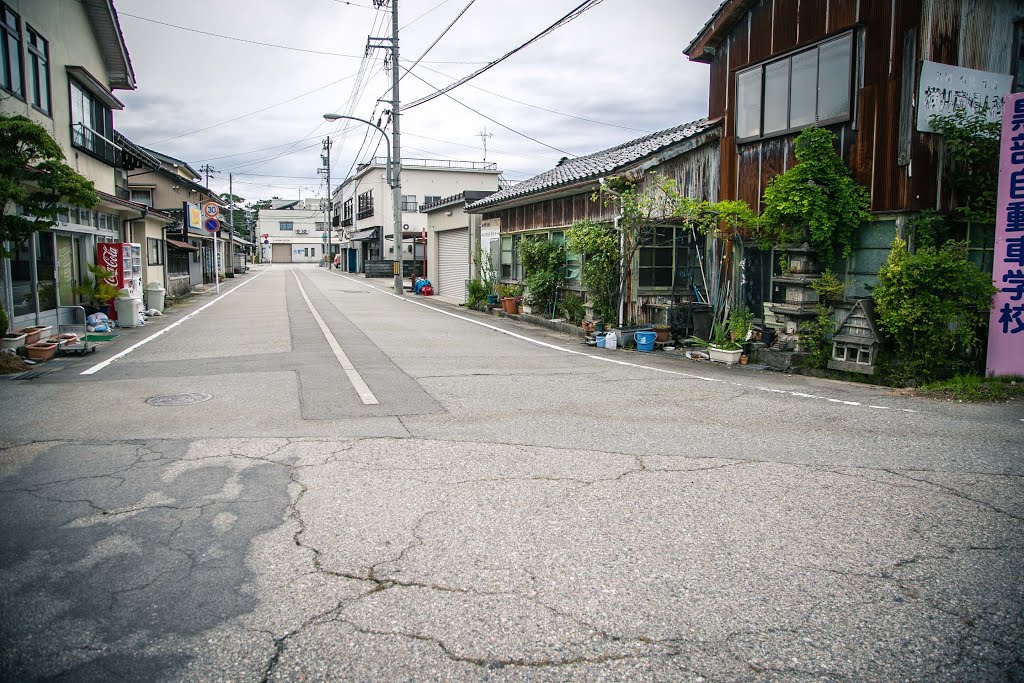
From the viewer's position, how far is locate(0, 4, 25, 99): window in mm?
11914

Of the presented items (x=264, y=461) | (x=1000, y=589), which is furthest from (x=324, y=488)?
(x=1000, y=589)

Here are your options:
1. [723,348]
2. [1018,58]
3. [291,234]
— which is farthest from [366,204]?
[291,234]

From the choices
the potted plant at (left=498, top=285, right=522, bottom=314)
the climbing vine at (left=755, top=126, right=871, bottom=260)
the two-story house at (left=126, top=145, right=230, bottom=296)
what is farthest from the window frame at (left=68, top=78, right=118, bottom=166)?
the climbing vine at (left=755, top=126, right=871, bottom=260)

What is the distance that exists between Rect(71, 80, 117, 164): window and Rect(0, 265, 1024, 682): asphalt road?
11.2 meters

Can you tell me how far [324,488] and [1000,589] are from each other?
3967mm

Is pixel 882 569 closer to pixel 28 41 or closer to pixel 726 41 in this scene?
pixel 726 41

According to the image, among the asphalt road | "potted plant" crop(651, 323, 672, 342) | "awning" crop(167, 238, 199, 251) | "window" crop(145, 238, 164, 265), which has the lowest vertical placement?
the asphalt road

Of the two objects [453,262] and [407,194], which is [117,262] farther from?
[407,194]

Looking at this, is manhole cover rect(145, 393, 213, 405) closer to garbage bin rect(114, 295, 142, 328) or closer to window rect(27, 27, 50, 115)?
window rect(27, 27, 50, 115)

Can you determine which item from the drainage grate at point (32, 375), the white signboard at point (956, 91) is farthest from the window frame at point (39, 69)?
the white signboard at point (956, 91)

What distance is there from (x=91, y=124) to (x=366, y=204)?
4072 cm

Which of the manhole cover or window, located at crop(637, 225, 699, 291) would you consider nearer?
the manhole cover

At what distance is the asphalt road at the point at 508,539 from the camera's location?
277cm

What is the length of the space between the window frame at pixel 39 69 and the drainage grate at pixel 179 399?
29.9 feet
